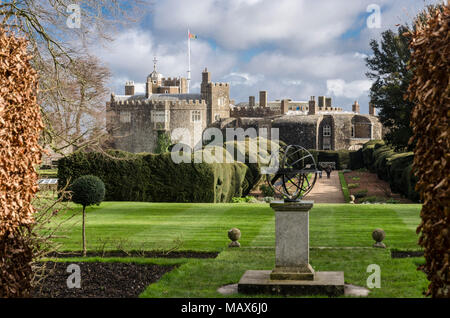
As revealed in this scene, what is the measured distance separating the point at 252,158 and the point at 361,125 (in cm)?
4176

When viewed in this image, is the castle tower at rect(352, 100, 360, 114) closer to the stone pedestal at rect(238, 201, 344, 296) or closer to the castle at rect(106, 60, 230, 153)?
the castle at rect(106, 60, 230, 153)

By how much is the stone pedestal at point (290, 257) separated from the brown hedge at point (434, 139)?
2266 mm

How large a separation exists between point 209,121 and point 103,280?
2319 inches

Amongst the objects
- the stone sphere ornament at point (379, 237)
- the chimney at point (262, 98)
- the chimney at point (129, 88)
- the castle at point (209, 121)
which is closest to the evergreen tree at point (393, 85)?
the stone sphere ornament at point (379, 237)

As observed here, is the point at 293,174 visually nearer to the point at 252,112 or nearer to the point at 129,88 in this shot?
the point at 252,112

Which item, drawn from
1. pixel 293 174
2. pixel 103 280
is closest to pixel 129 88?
pixel 103 280

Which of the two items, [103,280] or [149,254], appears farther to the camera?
[149,254]

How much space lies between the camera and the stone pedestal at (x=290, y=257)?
7535mm

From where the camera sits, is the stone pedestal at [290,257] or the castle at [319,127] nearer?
the stone pedestal at [290,257]

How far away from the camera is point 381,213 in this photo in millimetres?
17047

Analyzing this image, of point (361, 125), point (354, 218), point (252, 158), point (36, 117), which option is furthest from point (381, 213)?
point (361, 125)

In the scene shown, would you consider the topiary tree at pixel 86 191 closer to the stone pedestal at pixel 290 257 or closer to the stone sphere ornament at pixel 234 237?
the stone sphere ornament at pixel 234 237

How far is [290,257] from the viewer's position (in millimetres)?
7691

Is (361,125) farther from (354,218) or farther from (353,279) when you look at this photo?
(353,279)
